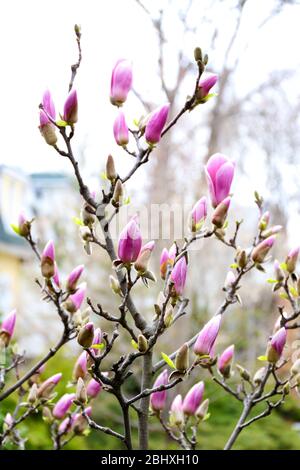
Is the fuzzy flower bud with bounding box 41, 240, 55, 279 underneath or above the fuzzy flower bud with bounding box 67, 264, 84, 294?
above

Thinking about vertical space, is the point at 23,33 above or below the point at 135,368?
above

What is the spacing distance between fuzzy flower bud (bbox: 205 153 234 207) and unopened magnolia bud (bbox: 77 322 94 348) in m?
0.18

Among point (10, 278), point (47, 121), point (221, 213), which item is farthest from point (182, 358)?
point (10, 278)

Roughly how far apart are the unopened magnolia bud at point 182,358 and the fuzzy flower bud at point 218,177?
15 cm

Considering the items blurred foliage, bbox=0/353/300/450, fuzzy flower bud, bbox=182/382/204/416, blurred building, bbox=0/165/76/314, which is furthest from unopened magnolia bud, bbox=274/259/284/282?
blurred building, bbox=0/165/76/314

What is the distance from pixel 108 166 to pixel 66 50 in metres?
0.88

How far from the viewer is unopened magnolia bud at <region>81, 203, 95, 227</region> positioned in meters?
0.56

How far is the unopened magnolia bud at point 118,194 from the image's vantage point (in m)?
0.53

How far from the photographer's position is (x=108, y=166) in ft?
1.76

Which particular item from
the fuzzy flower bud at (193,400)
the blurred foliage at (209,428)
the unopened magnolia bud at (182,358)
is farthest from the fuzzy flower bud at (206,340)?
the blurred foliage at (209,428)

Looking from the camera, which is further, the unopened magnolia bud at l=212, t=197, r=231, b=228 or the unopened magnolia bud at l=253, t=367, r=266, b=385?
the unopened magnolia bud at l=253, t=367, r=266, b=385

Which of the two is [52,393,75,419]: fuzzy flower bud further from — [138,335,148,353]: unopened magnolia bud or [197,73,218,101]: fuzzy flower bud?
[197,73,218,101]: fuzzy flower bud
